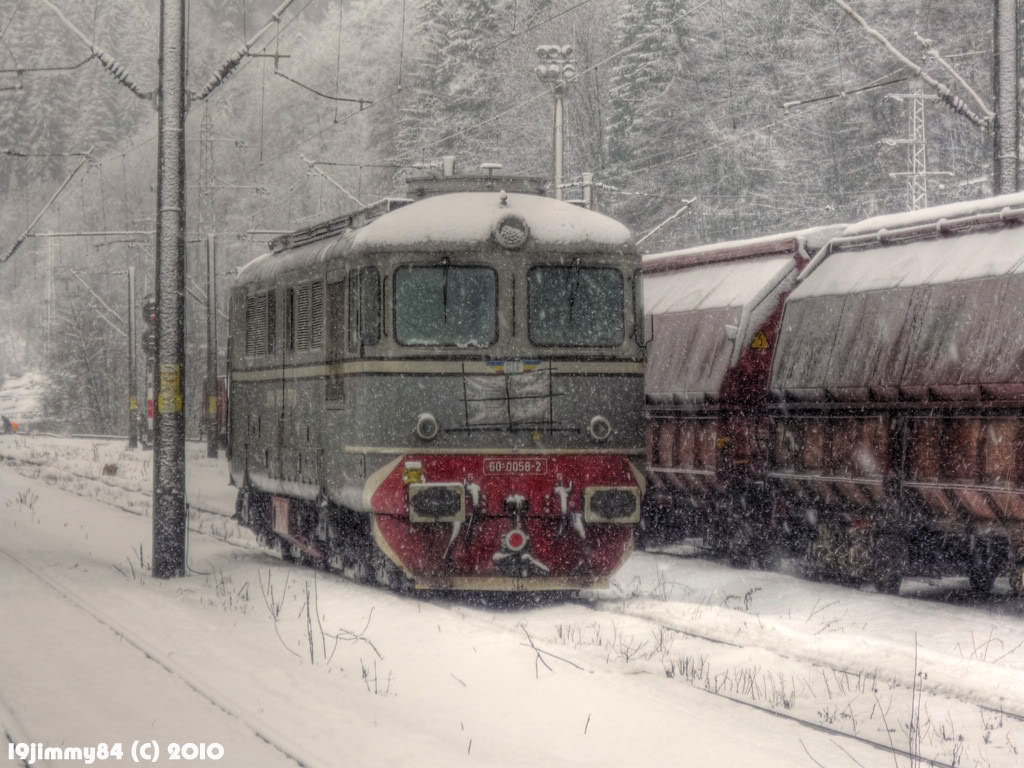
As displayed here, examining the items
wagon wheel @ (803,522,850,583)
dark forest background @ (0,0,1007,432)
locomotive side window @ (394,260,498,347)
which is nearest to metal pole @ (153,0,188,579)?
locomotive side window @ (394,260,498,347)

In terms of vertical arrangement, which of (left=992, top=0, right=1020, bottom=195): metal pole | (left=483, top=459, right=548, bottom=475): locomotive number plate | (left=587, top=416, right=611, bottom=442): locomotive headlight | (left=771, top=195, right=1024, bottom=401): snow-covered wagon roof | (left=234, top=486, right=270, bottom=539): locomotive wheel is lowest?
(left=234, top=486, right=270, bottom=539): locomotive wheel

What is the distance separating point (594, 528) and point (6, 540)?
29.8 feet

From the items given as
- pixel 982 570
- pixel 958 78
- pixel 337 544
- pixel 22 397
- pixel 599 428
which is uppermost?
pixel 958 78

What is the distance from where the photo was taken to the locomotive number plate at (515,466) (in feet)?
45.6

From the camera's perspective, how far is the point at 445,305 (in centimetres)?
1420

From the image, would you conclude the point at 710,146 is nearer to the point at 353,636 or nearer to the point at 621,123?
the point at 621,123

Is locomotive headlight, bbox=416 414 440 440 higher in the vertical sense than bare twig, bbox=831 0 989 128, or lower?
lower

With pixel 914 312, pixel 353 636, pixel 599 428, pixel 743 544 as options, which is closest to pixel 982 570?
pixel 914 312

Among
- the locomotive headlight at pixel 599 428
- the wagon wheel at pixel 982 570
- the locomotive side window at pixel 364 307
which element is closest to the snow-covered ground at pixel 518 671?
the wagon wheel at pixel 982 570

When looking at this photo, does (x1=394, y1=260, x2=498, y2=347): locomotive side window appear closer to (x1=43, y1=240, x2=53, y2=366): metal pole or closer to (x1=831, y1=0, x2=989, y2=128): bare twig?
(x1=831, y1=0, x2=989, y2=128): bare twig

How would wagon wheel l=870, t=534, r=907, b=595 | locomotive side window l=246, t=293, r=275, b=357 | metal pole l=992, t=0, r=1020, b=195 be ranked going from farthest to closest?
metal pole l=992, t=0, r=1020, b=195 < locomotive side window l=246, t=293, r=275, b=357 < wagon wheel l=870, t=534, r=907, b=595

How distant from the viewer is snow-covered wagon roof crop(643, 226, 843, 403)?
58.4 feet

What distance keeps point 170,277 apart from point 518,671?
7024 mm

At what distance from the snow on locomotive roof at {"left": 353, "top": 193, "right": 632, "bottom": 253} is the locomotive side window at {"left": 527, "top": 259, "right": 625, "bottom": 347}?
0.22m
